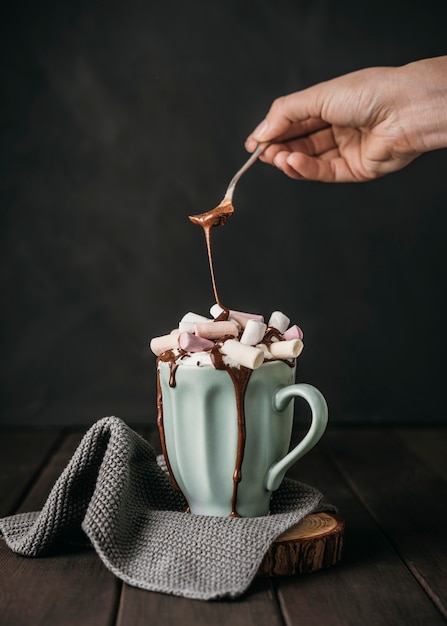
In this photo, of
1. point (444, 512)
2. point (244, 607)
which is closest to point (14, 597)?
point (244, 607)

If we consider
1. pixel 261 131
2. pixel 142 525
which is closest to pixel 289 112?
pixel 261 131

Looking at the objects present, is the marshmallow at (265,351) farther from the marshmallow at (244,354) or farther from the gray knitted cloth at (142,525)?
the gray knitted cloth at (142,525)

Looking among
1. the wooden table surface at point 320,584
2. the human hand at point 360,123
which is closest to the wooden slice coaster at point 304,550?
the wooden table surface at point 320,584

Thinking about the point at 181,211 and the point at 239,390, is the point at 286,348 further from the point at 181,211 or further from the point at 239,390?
the point at 181,211

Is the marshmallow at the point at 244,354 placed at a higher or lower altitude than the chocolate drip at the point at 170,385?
higher

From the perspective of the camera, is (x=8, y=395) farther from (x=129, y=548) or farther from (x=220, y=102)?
(x=129, y=548)

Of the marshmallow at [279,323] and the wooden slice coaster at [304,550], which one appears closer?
the wooden slice coaster at [304,550]
